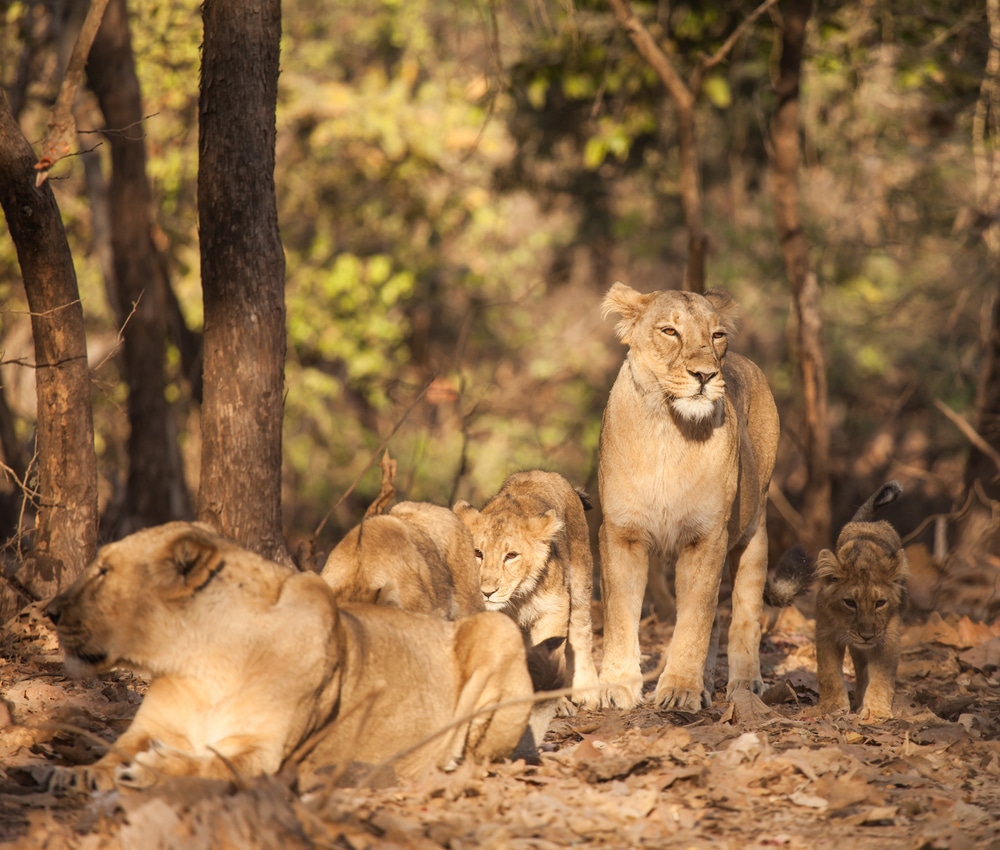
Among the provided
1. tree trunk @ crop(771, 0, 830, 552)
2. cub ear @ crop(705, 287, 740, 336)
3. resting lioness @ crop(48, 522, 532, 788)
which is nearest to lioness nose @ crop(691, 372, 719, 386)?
cub ear @ crop(705, 287, 740, 336)

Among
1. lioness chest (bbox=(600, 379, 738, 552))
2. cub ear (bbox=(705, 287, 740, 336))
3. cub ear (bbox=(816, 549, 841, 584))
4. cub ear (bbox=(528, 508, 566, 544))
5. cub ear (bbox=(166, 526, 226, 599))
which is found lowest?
cub ear (bbox=(816, 549, 841, 584))

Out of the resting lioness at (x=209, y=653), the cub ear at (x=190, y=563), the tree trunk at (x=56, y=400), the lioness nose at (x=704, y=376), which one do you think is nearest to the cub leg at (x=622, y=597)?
the lioness nose at (x=704, y=376)

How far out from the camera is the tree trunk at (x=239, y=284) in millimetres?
6410

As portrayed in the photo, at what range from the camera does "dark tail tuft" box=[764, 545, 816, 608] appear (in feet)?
24.0

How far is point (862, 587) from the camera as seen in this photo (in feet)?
21.8

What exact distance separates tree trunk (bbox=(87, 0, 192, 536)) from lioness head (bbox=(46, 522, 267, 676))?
26.8ft

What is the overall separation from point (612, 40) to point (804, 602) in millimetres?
6181

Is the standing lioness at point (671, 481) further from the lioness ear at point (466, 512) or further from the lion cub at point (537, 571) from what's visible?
the lioness ear at point (466, 512)

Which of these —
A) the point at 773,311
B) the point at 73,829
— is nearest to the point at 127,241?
the point at 73,829

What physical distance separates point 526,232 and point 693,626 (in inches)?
687

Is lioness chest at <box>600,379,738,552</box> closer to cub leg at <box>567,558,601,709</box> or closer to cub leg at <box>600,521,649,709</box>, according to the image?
cub leg at <box>600,521,649,709</box>

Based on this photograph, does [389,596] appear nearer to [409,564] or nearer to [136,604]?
[409,564]

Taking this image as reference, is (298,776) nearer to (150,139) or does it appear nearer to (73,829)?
(73,829)

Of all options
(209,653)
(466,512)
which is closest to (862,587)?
(466,512)
